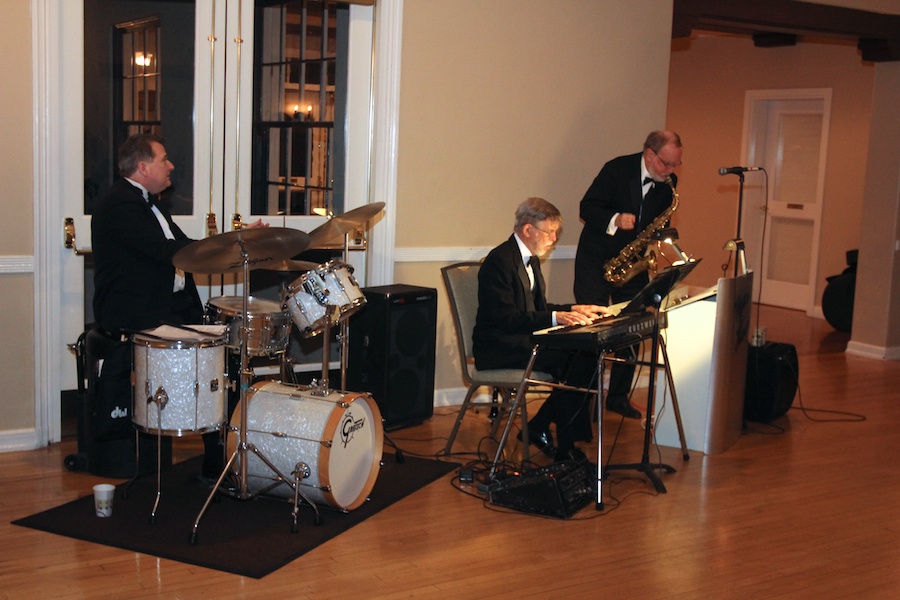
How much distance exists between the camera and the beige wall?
15.8 feet

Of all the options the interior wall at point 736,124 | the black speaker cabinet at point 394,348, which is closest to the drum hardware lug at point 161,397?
the black speaker cabinet at point 394,348

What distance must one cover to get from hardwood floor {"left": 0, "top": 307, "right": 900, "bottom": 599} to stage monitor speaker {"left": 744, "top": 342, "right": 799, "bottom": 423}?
46 cm

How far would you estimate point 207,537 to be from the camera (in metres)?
4.00

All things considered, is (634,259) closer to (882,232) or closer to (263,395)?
(263,395)

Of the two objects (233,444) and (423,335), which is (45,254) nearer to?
(233,444)

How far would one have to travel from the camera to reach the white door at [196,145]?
16.3ft

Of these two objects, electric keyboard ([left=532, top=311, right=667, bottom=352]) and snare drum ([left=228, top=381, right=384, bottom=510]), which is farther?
electric keyboard ([left=532, top=311, right=667, bottom=352])

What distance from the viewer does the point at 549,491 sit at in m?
4.45

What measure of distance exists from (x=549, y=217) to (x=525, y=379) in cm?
78

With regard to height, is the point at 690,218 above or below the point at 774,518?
above

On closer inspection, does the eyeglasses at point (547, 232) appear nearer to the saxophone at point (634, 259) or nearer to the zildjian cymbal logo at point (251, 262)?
the saxophone at point (634, 259)

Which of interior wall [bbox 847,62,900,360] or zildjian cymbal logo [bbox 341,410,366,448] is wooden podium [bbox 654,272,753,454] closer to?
zildjian cymbal logo [bbox 341,410,366,448]

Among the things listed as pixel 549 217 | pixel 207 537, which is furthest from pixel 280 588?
pixel 549 217

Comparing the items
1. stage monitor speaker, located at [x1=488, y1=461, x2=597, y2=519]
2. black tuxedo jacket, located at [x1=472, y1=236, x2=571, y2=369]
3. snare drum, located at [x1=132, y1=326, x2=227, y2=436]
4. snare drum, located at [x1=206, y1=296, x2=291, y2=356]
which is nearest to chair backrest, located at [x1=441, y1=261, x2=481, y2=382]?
black tuxedo jacket, located at [x1=472, y1=236, x2=571, y2=369]
